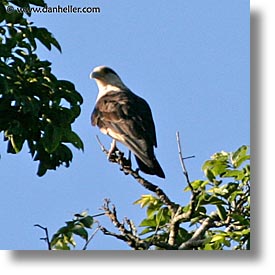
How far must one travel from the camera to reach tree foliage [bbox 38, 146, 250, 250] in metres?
1.96

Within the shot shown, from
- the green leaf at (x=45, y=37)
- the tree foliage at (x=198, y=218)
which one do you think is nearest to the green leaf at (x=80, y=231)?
the tree foliage at (x=198, y=218)

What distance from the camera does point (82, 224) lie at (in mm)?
1973

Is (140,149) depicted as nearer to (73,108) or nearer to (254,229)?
(73,108)

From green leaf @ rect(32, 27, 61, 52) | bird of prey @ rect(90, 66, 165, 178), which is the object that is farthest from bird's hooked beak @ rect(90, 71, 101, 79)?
green leaf @ rect(32, 27, 61, 52)

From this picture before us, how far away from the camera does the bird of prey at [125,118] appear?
2088 millimetres

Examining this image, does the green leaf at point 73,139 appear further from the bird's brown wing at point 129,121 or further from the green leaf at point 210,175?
the green leaf at point 210,175

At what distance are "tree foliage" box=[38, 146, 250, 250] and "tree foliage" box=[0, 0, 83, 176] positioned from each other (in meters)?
0.21

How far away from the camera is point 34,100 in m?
1.96

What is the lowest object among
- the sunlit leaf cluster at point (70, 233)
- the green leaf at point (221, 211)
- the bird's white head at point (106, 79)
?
the sunlit leaf cluster at point (70, 233)

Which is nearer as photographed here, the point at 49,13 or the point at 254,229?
the point at 254,229

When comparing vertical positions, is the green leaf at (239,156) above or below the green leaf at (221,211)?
above

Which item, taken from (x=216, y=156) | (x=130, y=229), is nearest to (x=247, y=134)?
(x=216, y=156)

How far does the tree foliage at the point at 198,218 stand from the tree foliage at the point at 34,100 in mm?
207
